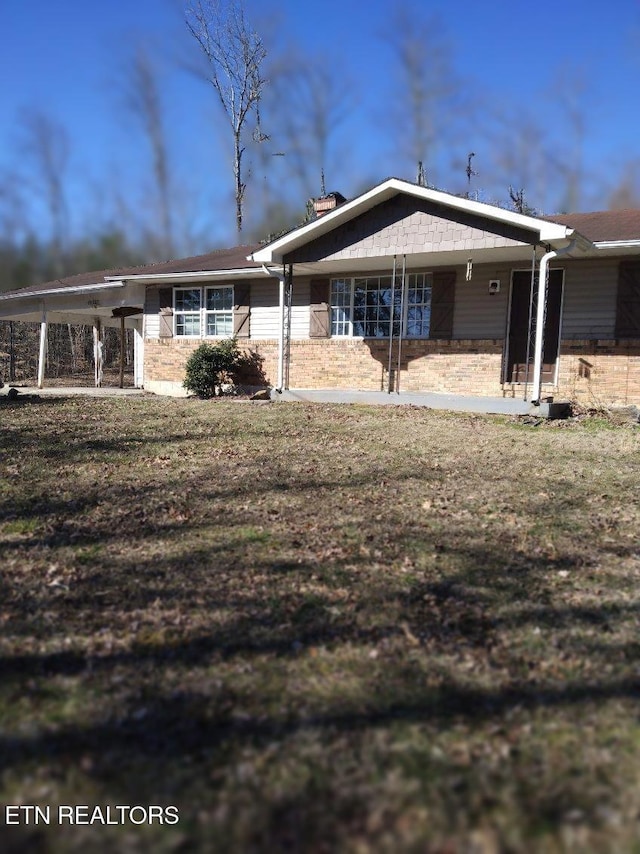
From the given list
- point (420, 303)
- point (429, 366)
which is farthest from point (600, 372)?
point (420, 303)

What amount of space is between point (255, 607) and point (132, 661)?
761mm

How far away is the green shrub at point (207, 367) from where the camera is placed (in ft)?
44.9

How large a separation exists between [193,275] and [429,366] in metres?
5.94

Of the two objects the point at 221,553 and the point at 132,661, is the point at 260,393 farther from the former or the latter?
the point at 132,661

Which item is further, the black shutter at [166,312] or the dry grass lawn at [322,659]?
the black shutter at [166,312]

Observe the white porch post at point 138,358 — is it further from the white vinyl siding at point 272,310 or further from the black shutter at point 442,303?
the black shutter at point 442,303

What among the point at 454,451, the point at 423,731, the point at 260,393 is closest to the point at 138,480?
the point at 454,451

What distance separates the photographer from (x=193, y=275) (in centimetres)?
1450

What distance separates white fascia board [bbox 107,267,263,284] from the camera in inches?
550

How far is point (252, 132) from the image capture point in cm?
2702

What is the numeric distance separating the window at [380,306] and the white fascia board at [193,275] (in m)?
1.95

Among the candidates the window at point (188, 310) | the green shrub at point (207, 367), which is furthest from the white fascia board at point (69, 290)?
the green shrub at point (207, 367)
